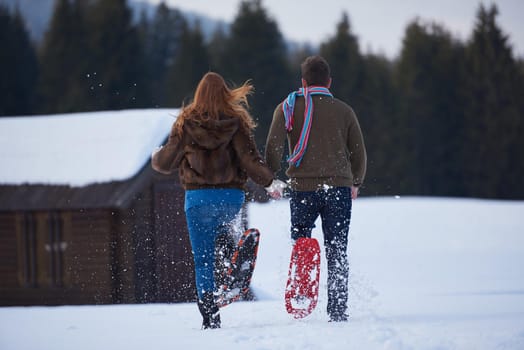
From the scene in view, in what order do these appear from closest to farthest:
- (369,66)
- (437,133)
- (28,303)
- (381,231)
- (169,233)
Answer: (169,233), (28,303), (381,231), (437,133), (369,66)

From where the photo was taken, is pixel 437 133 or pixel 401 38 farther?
pixel 401 38

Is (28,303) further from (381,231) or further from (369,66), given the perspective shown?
(369,66)

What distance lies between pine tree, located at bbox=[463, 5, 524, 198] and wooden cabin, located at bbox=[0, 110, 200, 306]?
2181 centimetres

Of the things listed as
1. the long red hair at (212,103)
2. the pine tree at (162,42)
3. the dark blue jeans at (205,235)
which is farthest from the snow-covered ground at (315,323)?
the pine tree at (162,42)

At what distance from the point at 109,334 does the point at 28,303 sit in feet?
30.0

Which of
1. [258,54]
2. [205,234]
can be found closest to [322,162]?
[205,234]

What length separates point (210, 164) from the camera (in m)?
4.94

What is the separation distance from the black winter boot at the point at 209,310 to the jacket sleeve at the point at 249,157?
0.95 m

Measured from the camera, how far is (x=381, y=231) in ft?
62.0

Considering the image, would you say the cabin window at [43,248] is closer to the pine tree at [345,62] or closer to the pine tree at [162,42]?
the pine tree at [345,62]

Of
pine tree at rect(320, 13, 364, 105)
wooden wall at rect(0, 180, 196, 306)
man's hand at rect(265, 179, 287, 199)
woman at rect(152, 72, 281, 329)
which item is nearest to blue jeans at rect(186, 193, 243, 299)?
woman at rect(152, 72, 281, 329)

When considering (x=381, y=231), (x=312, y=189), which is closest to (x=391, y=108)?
(x=381, y=231)

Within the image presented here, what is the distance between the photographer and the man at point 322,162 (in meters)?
5.14

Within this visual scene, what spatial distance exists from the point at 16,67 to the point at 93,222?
25.9m
